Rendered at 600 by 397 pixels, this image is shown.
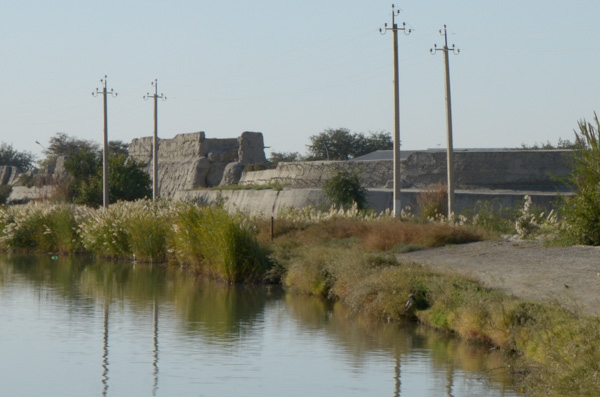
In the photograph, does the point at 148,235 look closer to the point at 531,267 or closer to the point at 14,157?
the point at 531,267

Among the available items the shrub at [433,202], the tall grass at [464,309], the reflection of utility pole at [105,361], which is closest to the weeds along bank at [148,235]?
the tall grass at [464,309]

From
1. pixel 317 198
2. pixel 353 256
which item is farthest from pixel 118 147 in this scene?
pixel 353 256

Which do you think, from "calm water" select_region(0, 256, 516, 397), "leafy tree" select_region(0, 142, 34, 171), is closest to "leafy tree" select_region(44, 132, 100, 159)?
"leafy tree" select_region(0, 142, 34, 171)

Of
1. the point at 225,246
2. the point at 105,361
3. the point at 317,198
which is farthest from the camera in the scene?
the point at 317,198

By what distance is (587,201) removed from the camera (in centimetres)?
2062

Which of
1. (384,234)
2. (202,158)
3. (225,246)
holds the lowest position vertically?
(225,246)

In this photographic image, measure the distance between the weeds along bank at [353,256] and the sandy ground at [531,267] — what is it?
772 millimetres

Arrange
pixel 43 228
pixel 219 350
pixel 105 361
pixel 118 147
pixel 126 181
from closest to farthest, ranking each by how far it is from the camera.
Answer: pixel 105 361
pixel 219 350
pixel 43 228
pixel 126 181
pixel 118 147

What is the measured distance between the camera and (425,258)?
21.5 meters

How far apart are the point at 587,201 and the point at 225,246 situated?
8.59m

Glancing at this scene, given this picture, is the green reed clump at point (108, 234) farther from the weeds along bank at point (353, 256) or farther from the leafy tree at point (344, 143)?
the leafy tree at point (344, 143)

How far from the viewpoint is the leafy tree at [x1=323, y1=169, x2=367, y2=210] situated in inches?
1256

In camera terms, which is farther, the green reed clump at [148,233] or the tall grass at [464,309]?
the green reed clump at [148,233]

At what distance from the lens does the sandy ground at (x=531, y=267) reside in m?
14.4
